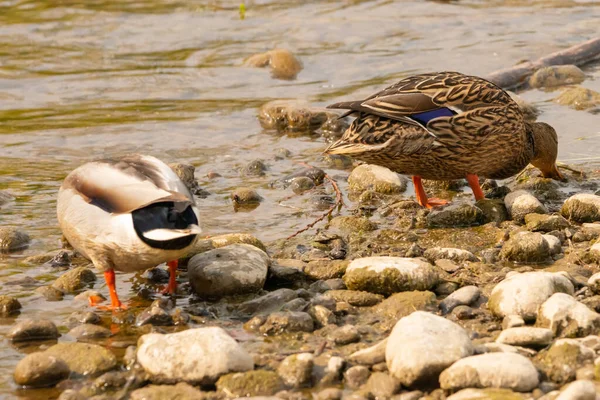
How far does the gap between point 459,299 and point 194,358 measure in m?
1.47

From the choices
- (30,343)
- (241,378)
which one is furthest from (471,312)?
(30,343)

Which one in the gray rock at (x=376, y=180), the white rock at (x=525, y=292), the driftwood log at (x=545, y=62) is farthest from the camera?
the driftwood log at (x=545, y=62)

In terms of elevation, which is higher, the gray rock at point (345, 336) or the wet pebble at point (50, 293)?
the gray rock at point (345, 336)

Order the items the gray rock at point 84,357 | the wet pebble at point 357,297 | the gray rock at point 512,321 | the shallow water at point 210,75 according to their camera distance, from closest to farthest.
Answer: the gray rock at point 84,357 → the gray rock at point 512,321 → the wet pebble at point 357,297 → the shallow water at point 210,75

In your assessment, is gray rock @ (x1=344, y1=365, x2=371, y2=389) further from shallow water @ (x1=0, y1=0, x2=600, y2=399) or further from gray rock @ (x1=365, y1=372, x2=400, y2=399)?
shallow water @ (x1=0, y1=0, x2=600, y2=399)

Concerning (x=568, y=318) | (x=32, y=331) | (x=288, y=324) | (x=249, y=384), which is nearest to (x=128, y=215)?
(x=32, y=331)

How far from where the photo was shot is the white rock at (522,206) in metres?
6.44

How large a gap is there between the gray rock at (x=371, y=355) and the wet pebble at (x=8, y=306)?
193 cm

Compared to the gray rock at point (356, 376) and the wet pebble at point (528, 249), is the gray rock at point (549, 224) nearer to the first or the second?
the wet pebble at point (528, 249)

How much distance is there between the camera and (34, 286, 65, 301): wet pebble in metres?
5.50

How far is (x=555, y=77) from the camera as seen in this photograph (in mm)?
10352

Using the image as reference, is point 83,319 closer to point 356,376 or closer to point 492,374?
point 356,376

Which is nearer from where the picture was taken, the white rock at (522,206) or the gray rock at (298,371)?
the gray rock at (298,371)

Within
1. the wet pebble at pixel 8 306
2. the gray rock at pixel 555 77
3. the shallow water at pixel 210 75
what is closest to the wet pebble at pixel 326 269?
the shallow water at pixel 210 75
